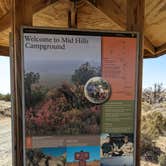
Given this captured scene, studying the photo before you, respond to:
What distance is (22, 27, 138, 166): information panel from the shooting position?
1311 millimetres

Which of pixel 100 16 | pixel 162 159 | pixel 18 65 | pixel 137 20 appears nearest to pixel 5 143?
pixel 162 159

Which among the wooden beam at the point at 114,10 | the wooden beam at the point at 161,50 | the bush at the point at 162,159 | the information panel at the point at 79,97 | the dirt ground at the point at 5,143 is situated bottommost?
the bush at the point at 162,159

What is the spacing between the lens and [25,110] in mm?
1306

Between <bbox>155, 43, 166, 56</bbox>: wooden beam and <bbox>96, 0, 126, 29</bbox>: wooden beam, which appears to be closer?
<bbox>96, 0, 126, 29</bbox>: wooden beam

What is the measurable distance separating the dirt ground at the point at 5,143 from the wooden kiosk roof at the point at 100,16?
2.54 metres

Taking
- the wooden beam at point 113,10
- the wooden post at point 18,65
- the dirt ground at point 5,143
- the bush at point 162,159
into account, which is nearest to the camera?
the wooden post at point 18,65

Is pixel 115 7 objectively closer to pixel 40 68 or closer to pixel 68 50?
pixel 68 50

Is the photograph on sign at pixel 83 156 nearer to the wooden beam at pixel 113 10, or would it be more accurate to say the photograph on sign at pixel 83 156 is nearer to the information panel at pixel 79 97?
the information panel at pixel 79 97

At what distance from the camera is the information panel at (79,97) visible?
1311mm

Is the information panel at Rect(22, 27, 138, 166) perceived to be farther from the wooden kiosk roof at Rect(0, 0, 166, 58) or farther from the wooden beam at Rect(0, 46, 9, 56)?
the wooden beam at Rect(0, 46, 9, 56)

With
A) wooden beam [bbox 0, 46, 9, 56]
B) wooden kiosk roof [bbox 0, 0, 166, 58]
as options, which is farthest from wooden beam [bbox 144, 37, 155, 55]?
wooden beam [bbox 0, 46, 9, 56]

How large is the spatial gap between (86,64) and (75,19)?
1207 mm

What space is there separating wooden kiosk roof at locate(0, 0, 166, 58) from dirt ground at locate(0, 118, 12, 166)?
2.54 m

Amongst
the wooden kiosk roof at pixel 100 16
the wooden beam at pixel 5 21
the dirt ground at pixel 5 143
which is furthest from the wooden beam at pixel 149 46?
the dirt ground at pixel 5 143
